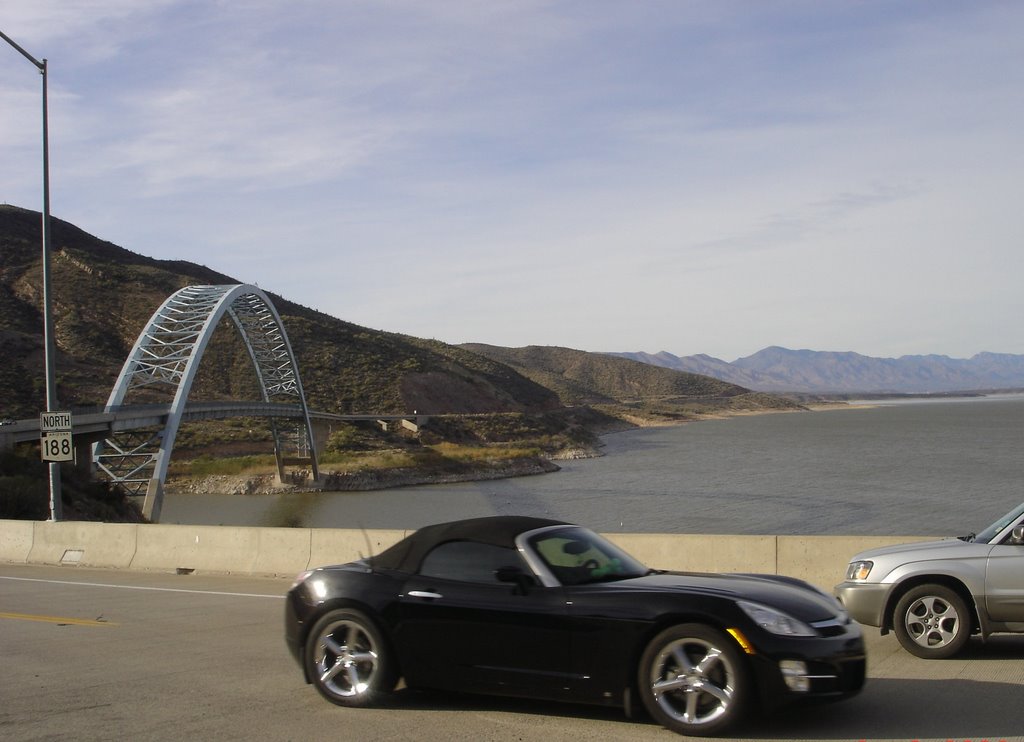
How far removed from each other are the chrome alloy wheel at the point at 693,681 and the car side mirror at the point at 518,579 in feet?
3.07

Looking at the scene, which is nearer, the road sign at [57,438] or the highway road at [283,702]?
the highway road at [283,702]

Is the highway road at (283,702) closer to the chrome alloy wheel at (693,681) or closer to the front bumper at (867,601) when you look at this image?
the chrome alloy wheel at (693,681)

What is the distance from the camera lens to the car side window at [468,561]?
6.95 metres

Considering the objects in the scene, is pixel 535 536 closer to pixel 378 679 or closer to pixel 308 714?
pixel 378 679

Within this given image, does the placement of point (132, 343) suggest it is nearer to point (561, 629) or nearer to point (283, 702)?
point (283, 702)

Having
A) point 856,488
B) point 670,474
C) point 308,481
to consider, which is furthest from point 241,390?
point 856,488

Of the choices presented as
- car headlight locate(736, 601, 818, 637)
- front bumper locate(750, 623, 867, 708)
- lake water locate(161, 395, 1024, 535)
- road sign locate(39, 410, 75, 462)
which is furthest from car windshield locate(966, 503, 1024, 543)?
lake water locate(161, 395, 1024, 535)

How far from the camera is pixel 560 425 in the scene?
114812 millimetres

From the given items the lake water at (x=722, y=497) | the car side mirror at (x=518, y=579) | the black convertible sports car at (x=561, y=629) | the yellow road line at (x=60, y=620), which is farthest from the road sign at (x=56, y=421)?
the lake water at (x=722, y=497)

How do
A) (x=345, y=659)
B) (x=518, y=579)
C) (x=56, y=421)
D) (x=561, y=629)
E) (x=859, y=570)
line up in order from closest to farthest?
(x=561, y=629)
(x=518, y=579)
(x=345, y=659)
(x=859, y=570)
(x=56, y=421)

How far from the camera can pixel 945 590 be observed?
841cm

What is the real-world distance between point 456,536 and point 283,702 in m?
1.75

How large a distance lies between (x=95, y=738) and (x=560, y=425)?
109 metres

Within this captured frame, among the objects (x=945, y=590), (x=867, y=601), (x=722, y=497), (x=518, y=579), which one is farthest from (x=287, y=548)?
(x=722, y=497)
